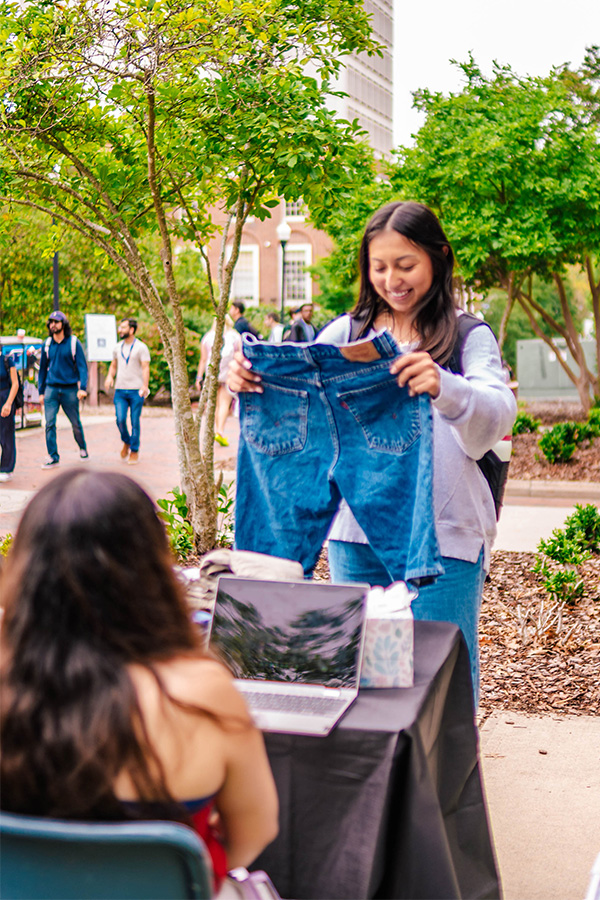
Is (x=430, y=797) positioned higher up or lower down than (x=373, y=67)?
lower down

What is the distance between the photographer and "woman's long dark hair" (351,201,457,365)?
2.67 metres

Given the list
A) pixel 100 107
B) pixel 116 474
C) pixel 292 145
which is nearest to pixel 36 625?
pixel 116 474

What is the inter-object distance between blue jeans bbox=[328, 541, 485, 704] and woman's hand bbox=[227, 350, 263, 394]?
517 millimetres

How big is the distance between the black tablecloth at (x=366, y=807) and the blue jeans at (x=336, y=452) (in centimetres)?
51

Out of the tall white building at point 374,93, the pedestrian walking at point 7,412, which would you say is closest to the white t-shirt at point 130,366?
the pedestrian walking at point 7,412

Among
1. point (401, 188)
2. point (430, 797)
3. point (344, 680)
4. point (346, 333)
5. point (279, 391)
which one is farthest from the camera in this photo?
point (401, 188)

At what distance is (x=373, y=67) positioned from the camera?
75062 mm

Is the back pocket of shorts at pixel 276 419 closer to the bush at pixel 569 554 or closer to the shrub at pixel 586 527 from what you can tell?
the bush at pixel 569 554

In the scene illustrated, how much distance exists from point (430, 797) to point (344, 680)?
12.1 inches

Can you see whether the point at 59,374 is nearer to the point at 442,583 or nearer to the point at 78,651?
the point at 442,583

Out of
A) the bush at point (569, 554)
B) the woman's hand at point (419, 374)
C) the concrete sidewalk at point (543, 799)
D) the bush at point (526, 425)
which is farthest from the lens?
the bush at point (526, 425)

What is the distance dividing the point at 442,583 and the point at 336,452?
Answer: 45cm

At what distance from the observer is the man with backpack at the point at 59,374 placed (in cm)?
1195

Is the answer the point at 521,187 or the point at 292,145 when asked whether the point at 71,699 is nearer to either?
the point at 292,145
